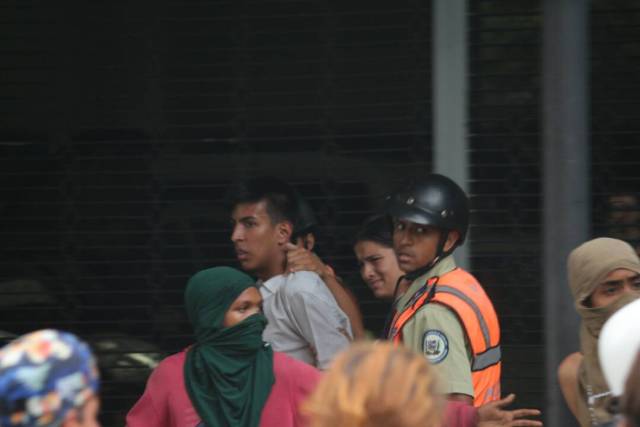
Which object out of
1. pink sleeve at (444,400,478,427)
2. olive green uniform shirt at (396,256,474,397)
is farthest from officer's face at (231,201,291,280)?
pink sleeve at (444,400,478,427)

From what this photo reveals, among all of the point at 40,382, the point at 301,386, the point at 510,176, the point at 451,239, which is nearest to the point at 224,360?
the point at 301,386

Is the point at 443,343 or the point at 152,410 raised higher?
the point at 443,343

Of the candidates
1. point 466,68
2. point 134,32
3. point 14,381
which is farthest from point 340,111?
point 14,381

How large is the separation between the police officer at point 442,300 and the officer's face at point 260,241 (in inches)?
33.5

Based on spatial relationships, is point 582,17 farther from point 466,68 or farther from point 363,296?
point 363,296

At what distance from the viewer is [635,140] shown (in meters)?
5.79

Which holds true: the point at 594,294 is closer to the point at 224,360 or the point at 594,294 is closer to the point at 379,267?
the point at 224,360

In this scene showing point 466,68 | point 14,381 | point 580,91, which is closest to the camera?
point 14,381

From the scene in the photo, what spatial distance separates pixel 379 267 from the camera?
556 centimetres

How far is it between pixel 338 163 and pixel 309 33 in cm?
69

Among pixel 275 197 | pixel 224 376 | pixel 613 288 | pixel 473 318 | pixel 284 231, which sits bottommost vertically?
pixel 224 376

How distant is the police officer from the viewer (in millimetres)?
4199

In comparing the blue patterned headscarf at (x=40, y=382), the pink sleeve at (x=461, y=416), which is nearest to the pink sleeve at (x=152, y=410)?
the pink sleeve at (x=461, y=416)

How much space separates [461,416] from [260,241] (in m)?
1.82
